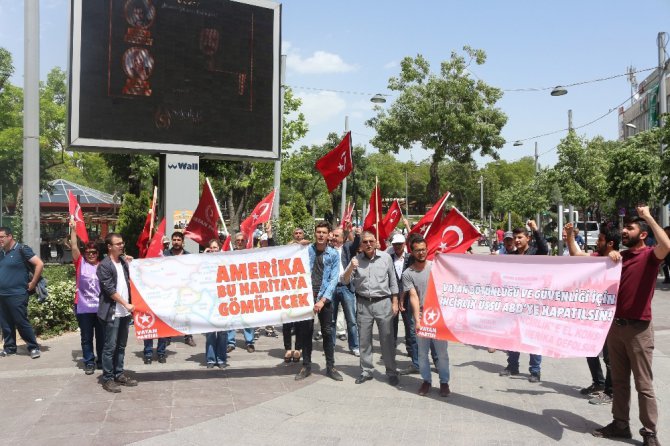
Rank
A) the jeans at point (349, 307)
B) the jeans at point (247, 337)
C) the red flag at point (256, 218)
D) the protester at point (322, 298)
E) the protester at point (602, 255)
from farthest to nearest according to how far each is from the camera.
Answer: the red flag at point (256, 218)
the jeans at point (247, 337)
the jeans at point (349, 307)
the protester at point (322, 298)
the protester at point (602, 255)

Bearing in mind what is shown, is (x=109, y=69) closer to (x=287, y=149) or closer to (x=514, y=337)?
(x=514, y=337)

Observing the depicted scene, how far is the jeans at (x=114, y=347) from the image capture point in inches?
264

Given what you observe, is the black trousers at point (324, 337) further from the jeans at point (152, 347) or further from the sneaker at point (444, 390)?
the jeans at point (152, 347)

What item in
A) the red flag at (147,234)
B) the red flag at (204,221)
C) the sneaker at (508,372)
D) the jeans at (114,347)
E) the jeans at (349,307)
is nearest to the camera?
the jeans at (114,347)

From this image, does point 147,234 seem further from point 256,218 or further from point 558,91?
point 558,91

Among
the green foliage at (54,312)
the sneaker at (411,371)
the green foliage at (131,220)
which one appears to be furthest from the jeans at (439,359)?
the green foliage at (131,220)

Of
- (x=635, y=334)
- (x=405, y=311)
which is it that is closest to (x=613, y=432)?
(x=635, y=334)

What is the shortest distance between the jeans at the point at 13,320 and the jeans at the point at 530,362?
253 inches

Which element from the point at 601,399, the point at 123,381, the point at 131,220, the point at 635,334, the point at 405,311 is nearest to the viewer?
the point at 635,334

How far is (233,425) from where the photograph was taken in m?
5.61

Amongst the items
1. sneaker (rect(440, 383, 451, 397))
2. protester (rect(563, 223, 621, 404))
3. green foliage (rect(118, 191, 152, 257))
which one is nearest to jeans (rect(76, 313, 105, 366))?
sneaker (rect(440, 383, 451, 397))

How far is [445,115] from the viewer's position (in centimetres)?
2309

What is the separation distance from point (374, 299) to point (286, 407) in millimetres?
1656

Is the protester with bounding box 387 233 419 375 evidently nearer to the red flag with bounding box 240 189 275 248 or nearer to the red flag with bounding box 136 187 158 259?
the red flag with bounding box 240 189 275 248
